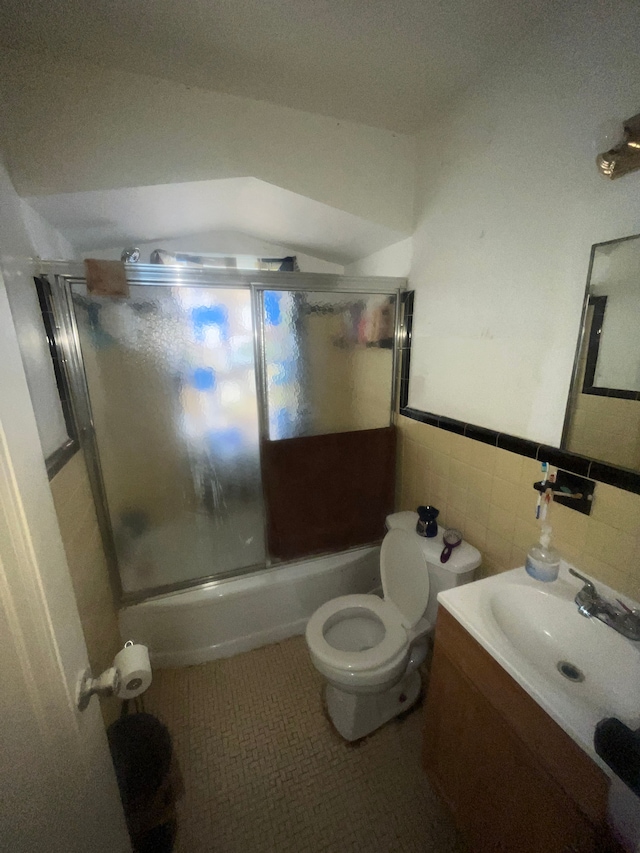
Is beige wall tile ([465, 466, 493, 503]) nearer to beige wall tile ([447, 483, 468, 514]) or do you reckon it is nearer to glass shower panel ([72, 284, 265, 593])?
beige wall tile ([447, 483, 468, 514])

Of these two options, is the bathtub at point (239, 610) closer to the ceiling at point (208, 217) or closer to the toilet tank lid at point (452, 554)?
the toilet tank lid at point (452, 554)

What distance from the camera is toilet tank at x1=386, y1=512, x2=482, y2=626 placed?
1262 mm

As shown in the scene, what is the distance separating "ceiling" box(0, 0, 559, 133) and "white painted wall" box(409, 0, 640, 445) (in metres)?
0.13

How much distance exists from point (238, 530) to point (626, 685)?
1.52m

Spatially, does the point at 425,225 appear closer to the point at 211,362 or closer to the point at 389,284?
the point at 389,284

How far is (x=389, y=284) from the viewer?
5.44ft

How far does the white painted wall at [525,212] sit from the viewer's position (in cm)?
86

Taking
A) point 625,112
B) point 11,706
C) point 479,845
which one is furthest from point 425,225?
point 479,845

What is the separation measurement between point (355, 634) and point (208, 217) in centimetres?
215

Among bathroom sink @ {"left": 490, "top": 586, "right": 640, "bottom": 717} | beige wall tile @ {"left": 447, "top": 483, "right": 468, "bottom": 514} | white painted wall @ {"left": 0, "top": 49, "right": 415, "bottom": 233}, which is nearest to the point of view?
bathroom sink @ {"left": 490, "top": 586, "right": 640, "bottom": 717}

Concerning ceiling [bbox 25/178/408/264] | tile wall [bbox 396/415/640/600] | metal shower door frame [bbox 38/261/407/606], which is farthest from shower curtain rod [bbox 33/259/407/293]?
tile wall [bbox 396/415/640/600]

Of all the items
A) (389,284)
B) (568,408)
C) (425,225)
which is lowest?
(568,408)

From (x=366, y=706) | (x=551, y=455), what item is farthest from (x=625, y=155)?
(x=366, y=706)

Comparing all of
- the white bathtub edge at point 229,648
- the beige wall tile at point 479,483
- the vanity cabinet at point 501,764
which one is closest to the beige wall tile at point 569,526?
the beige wall tile at point 479,483
